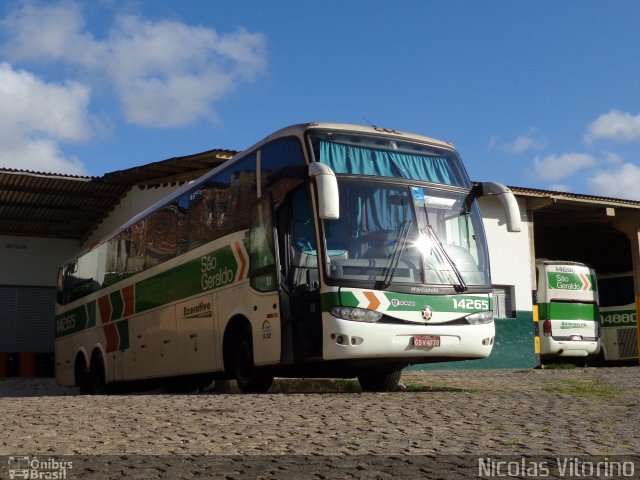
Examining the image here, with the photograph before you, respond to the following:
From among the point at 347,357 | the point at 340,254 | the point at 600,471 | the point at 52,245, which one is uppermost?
the point at 52,245

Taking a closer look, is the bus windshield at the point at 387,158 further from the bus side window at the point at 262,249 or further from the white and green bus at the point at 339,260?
the bus side window at the point at 262,249

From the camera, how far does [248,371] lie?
13.1 meters

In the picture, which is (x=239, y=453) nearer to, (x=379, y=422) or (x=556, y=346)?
(x=379, y=422)

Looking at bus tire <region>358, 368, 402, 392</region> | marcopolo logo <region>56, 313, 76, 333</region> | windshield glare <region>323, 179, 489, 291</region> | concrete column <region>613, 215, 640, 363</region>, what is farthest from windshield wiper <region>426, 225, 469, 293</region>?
concrete column <region>613, 215, 640, 363</region>

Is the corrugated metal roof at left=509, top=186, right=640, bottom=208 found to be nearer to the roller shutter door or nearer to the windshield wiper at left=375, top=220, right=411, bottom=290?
the windshield wiper at left=375, top=220, right=411, bottom=290

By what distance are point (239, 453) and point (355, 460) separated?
874mm

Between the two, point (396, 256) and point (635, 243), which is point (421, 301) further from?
point (635, 243)

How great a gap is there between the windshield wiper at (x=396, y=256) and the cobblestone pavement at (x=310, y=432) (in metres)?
1.36

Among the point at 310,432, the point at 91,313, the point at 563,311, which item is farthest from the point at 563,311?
the point at 310,432

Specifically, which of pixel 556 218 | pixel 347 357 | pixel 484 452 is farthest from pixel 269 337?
pixel 556 218

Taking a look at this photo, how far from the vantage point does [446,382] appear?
17.0 m

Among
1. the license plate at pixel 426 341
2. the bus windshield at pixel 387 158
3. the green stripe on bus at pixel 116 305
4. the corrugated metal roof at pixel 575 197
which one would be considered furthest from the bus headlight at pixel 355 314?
the corrugated metal roof at pixel 575 197

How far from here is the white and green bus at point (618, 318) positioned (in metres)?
29.1

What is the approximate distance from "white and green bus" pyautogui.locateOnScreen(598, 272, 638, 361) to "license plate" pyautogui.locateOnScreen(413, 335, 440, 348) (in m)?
18.7
